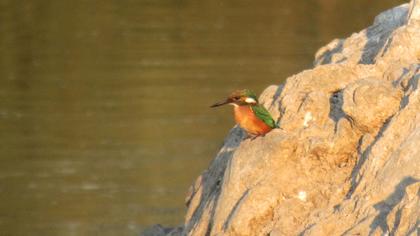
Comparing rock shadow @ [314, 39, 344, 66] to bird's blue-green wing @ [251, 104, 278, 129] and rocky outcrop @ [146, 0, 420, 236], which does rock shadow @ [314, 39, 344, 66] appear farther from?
bird's blue-green wing @ [251, 104, 278, 129]

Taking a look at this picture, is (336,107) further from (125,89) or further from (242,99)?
(125,89)

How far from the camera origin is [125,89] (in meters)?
20.9

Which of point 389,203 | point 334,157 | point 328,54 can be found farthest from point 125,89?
point 389,203

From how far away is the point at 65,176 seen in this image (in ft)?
50.5

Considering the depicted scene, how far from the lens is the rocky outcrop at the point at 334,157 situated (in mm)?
6355

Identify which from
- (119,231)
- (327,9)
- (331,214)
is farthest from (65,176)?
(327,9)

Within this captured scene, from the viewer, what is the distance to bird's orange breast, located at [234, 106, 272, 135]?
23.8 ft

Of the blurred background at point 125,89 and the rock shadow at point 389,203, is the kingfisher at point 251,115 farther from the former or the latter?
the blurred background at point 125,89

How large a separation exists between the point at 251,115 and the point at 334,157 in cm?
55

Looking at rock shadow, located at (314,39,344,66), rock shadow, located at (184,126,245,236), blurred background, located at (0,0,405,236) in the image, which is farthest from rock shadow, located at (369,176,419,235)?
blurred background, located at (0,0,405,236)

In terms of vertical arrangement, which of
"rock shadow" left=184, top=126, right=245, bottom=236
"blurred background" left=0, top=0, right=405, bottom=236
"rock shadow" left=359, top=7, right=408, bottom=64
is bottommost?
"blurred background" left=0, top=0, right=405, bottom=236

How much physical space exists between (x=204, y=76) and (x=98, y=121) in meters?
3.95

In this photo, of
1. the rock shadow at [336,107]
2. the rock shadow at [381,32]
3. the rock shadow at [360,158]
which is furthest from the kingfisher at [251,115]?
the rock shadow at [381,32]

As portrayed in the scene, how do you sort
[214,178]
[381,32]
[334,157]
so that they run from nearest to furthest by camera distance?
1. [334,157]
2. [214,178]
3. [381,32]
